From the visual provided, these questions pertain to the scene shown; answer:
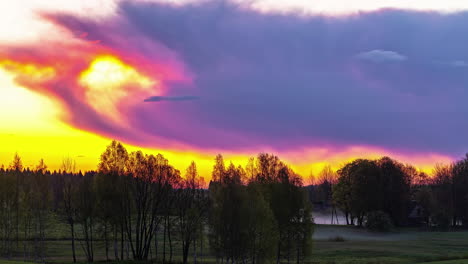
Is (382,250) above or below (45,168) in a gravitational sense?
below

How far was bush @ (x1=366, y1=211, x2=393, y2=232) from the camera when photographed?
132 meters

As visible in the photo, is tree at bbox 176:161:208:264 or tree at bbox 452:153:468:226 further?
tree at bbox 452:153:468:226

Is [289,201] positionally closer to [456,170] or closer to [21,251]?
[21,251]

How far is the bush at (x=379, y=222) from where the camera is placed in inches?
5177

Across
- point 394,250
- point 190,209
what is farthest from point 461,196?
point 190,209

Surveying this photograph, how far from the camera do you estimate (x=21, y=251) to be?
279 feet

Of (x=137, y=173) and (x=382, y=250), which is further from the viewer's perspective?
(x=382, y=250)

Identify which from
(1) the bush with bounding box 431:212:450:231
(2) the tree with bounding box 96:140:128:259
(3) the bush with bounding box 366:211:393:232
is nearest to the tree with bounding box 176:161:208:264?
(2) the tree with bounding box 96:140:128:259

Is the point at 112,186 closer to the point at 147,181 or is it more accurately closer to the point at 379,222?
the point at 147,181

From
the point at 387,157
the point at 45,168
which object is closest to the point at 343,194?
the point at 387,157

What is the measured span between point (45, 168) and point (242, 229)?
41.9m

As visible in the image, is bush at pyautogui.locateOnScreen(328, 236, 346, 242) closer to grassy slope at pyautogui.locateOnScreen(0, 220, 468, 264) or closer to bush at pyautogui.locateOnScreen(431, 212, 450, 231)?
grassy slope at pyautogui.locateOnScreen(0, 220, 468, 264)

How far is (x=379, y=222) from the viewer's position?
5192 inches

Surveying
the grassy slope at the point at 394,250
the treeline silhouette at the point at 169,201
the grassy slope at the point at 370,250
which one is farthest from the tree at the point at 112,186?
the grassy slope at the point at 394,250
